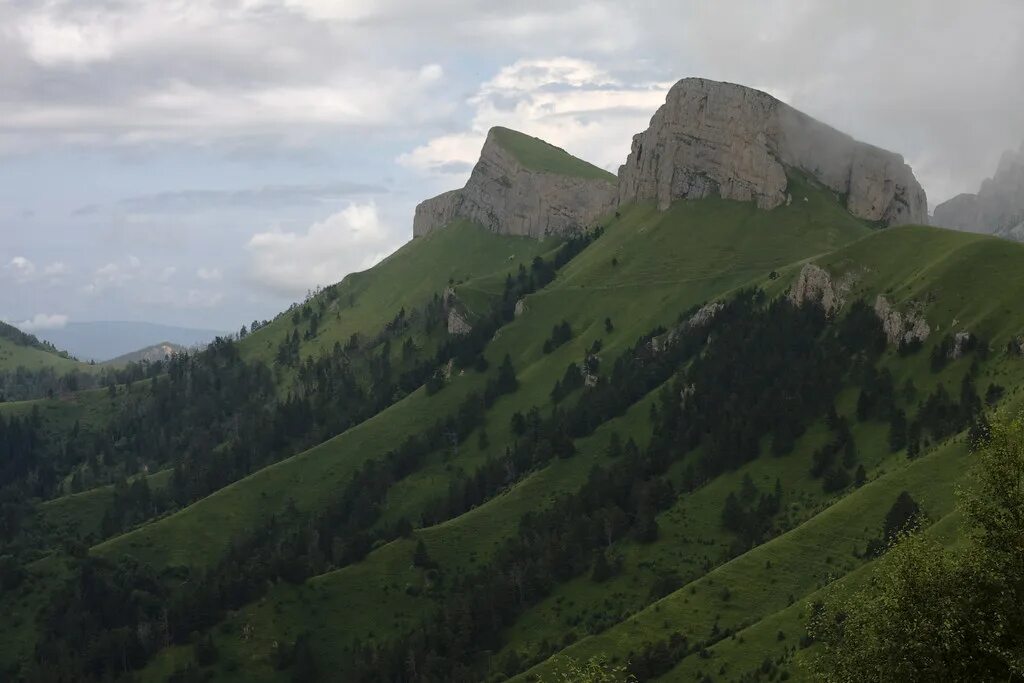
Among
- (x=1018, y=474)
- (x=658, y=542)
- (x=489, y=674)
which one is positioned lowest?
(x=489, y=674)

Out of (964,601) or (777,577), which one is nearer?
(964,601)

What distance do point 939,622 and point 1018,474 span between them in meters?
6.78

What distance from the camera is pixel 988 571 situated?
4778 centimetres

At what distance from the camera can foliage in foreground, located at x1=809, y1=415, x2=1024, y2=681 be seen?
4709 centimetres

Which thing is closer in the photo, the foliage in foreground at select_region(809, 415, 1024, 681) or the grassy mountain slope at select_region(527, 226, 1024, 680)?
the foliage in foreground at select_region(809, 415, 1024, 681)

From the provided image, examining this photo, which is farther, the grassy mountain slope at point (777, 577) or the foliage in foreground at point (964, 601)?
the grassy mountain slope at point (777, 577)

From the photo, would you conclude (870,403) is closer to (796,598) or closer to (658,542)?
(658,542)

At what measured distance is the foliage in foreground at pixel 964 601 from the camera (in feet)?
155

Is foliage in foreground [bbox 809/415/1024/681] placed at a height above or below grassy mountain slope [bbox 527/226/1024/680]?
above

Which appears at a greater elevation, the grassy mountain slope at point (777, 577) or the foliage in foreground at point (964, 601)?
the foliage in foreground at point (964, 601)

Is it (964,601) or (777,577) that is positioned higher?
(964,601)

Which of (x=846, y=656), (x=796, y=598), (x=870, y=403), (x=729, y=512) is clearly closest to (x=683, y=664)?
(x=796, y=598)

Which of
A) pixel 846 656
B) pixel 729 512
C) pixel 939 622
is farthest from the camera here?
pixel 729 512

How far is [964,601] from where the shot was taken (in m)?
47.8
